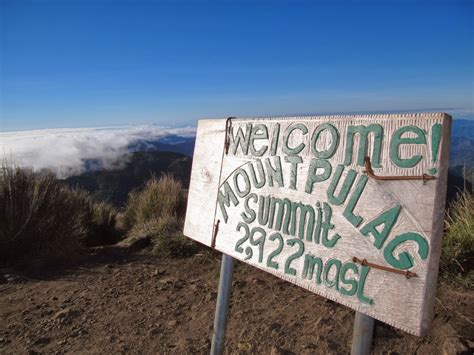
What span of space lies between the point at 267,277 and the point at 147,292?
1.23 m

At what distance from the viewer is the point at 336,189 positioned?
159cm

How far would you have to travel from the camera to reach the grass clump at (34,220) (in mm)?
5215

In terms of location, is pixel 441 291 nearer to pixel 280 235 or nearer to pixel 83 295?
pixel 280 235

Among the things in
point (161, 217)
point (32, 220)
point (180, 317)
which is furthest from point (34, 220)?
point (180, 317)

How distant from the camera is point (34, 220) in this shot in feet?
17.8

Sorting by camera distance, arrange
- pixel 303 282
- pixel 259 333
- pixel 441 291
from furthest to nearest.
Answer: pixel 441 291, pixel 259 333, pixel 303 282

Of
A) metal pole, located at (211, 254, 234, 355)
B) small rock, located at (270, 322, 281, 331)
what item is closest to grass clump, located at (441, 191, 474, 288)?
small rock, located at (270, 322, 281, 331)

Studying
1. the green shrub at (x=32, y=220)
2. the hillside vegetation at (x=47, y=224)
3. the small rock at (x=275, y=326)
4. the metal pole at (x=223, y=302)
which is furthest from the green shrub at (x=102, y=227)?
the metal pole at (x=223, y=302)

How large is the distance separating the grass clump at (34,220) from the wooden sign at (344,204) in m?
3.98

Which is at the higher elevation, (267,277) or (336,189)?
(336,189)

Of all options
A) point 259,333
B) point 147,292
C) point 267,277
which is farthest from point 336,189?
point 147,292

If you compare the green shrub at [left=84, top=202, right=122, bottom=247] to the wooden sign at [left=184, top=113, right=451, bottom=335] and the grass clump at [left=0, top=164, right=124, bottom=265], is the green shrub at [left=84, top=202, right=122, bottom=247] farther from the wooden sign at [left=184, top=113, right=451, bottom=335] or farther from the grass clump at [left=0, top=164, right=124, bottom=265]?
the wooden sign at [left=184, top=113, right=451, bottom=335]

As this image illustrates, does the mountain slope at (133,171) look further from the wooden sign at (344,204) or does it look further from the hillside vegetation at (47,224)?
the wooden sign at (344,204)

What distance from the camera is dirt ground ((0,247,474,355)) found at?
9.13ft
